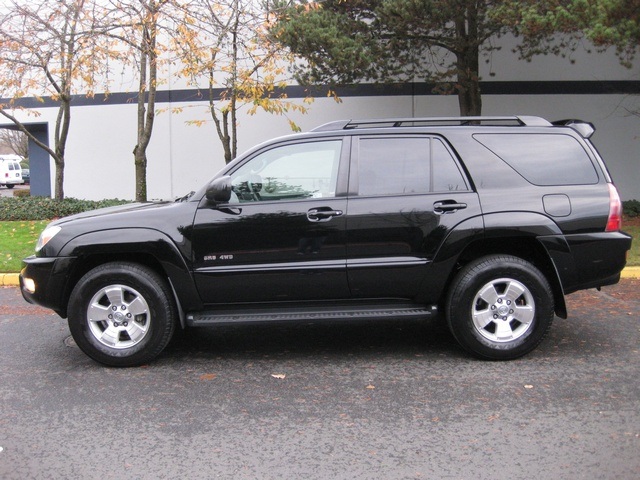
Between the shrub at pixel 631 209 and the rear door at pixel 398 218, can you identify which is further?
the shrub at pixel 631 209

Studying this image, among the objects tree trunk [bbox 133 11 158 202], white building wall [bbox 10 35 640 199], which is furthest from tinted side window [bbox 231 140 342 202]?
white building wall [bbox 10 35 640 199]

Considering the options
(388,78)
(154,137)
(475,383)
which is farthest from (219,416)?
(154,137)

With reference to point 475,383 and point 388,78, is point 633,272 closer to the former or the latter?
point 475,383

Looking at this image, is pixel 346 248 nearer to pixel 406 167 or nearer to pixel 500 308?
pixel 406 167

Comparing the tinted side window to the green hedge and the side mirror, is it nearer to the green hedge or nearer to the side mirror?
the side mirror

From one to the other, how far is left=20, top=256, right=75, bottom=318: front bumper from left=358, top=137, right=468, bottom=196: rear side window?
2.50m

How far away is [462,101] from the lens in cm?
1427

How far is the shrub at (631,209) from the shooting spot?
1484cm

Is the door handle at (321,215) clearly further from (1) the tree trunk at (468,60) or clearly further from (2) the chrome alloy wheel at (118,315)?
(1) the tree trunk at (468,60)

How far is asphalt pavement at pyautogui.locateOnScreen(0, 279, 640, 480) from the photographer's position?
3.59 meters

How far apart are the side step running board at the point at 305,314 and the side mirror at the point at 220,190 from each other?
0.93m

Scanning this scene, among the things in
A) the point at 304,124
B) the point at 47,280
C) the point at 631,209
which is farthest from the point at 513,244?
the point at 304,124

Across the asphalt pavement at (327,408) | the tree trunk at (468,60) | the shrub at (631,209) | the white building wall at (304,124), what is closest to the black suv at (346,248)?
the asphalt pavement at (327,408)

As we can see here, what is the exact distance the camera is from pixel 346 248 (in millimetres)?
5168
